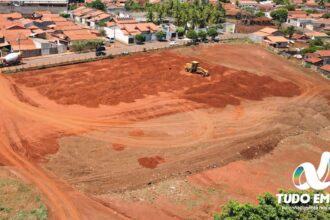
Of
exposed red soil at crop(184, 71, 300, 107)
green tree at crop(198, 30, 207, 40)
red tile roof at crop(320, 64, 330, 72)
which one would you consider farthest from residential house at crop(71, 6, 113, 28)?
red tile roof at crop(320, 64, 330, 72)

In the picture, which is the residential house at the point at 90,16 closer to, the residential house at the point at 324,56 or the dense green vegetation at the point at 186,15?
the dense green vegetation at the point at 186,15

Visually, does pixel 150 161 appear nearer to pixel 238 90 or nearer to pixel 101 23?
pixel 238 90

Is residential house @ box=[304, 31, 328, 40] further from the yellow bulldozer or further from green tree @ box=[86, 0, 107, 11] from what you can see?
green tree @ box=[86, 0, 107, 11]

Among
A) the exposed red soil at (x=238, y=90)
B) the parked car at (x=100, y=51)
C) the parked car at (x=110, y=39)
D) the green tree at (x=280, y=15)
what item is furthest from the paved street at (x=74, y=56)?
the green tree at (x=280, y=15)

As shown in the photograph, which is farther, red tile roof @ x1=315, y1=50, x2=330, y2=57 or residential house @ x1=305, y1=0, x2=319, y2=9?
residential house @ x1=305, y1=0, x2=319, y2=9

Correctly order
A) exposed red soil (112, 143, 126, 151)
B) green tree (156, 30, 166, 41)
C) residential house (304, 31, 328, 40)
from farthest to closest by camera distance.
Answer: residential house (304, 31, 328, 40), green tree (156, 30, 166, 41), exposed red soil (112, 143, 126, 151)

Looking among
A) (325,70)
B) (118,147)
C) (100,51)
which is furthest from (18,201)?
(325,70)
